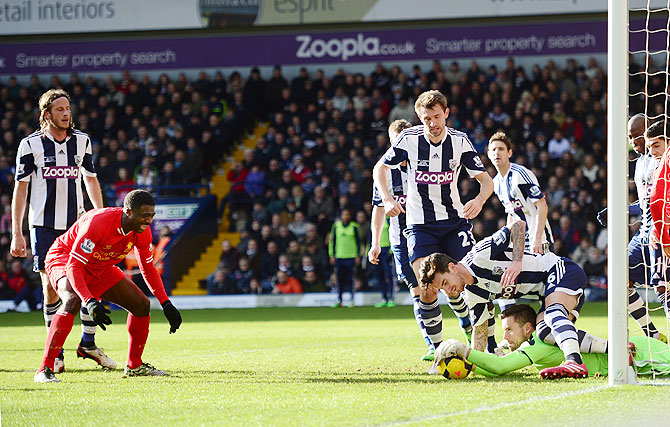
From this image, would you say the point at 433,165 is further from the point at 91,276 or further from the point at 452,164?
the point at 91,276

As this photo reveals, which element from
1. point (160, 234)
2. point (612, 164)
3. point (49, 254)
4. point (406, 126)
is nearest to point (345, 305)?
point (160, 234)

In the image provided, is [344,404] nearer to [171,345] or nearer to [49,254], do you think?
[49,254]

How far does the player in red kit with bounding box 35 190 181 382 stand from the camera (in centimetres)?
661

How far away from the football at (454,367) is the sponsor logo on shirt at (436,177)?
1.75m

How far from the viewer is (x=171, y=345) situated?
10062mm

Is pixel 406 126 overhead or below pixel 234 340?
overhead

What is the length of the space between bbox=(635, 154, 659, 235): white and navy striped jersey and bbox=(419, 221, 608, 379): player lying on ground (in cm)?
162

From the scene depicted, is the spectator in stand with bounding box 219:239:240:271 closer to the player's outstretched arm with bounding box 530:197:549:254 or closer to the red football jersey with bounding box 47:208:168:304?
the player's outstretched arm with bounding box 530:197:549:254

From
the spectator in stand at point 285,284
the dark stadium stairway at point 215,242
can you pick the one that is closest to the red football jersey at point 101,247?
the spectator in stand at point 285,284

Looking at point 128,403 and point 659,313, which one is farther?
point 659,313

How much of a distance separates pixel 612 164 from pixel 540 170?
1404cm

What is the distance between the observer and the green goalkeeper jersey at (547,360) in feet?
20.5

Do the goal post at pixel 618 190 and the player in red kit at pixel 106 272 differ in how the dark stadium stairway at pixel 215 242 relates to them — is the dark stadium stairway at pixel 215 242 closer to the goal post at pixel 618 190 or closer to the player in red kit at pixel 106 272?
the player in red kit at pixel 106 272

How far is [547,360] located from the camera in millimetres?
6328
